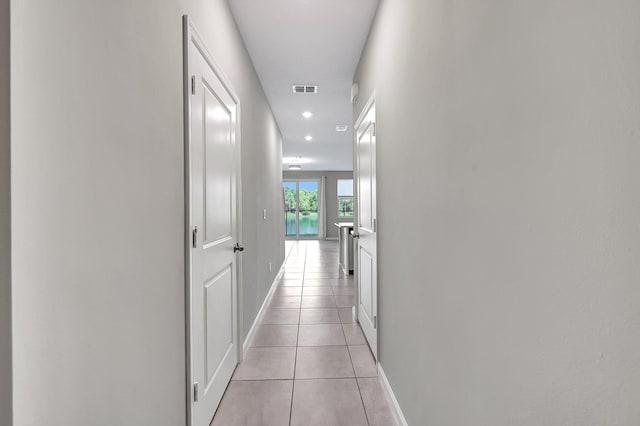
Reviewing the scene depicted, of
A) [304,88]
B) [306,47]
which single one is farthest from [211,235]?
[304,88]

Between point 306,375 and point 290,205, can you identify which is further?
point 290,205

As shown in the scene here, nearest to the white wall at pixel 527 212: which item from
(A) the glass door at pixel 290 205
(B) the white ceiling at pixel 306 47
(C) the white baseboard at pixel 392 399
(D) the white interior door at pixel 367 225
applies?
(C) the white baseboard at pixel 392 399

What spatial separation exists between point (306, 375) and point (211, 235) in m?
1.25

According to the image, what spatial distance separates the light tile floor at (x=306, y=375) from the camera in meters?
1.91

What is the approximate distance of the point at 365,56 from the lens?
289 centimetres

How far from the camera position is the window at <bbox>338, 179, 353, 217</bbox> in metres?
12.6

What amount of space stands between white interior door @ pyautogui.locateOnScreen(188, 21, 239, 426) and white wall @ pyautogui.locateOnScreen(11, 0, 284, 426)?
0.15 meters

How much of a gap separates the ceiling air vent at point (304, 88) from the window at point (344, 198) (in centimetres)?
861

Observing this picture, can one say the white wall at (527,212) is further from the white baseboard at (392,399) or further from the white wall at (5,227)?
the white wall at (5,227)

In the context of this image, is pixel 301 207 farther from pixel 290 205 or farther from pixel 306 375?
pixel 306 375

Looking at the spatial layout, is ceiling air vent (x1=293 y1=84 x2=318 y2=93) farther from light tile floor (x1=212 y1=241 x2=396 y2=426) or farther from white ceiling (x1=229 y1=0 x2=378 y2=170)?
light tile floor (x1=212 y1=241 x2=396 y2=426)

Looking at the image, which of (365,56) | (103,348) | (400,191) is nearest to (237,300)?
(400,191)

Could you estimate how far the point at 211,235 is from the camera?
1.89m

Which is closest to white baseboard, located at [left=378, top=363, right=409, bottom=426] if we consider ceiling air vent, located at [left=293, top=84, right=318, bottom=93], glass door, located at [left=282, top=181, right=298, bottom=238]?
ceiling air vent, located at [left=293, top=84, right=318, bottom=93]
